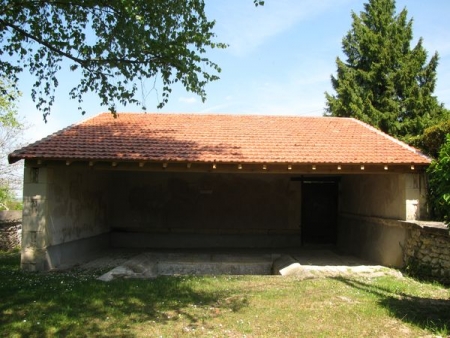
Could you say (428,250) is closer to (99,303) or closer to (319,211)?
(319,211)

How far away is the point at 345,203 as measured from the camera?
1291 cm

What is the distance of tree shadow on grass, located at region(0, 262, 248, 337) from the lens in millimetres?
5071

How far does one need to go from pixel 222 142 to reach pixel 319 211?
470cm

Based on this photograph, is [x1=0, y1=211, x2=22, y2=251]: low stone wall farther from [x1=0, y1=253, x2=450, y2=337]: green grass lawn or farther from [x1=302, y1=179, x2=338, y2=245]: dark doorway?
[x1=302, y1=179, x2=338, y2=245]: dark doorway

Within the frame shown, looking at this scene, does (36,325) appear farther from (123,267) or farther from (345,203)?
(345,203)

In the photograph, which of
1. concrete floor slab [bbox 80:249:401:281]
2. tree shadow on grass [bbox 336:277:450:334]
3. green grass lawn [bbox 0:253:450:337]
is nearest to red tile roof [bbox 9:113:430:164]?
concrete floor slab [bbox 80:249:401:281]

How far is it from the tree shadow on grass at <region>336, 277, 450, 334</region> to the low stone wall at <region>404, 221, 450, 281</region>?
1.46 metres

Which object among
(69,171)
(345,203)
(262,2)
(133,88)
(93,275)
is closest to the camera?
(262,2)

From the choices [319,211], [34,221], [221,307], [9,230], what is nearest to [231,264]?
[221,307]

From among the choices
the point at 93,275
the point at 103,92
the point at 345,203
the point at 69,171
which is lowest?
the point at 93,275

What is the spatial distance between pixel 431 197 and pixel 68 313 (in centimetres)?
769

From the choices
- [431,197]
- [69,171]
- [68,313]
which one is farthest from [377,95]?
[68,313]

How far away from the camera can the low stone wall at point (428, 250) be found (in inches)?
308

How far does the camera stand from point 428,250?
8.26 metres
